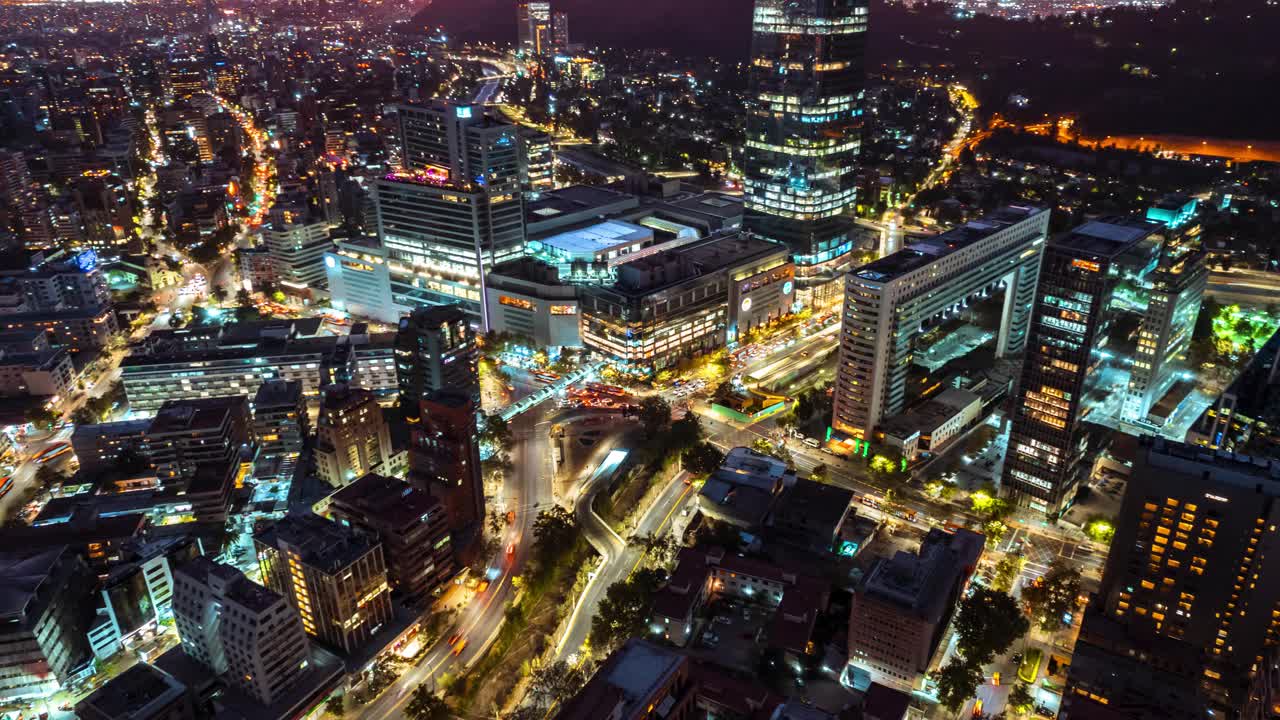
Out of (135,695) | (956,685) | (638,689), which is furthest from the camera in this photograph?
(956,685)

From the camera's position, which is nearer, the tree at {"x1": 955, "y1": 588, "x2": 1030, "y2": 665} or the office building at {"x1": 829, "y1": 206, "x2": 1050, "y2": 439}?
the tree at {"x1": 955, "y1": 588, "x2": 1030, "y2": 665}

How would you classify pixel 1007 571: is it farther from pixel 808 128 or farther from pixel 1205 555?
pixel 808 128

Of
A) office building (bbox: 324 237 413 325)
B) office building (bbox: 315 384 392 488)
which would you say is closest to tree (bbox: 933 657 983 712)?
office building (bbox: 315 384 392 488)

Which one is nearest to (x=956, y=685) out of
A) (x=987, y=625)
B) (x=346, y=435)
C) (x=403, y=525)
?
(x=987, y=625)

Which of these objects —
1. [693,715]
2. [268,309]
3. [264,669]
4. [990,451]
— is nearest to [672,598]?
[693,715]

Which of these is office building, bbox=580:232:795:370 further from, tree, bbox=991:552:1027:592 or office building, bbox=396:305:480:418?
tree, bbox=991:552:1027:592

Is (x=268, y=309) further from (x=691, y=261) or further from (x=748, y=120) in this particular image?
(x=748, y=120)
